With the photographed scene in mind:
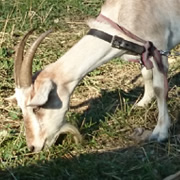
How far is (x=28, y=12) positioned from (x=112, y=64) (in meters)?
1.57

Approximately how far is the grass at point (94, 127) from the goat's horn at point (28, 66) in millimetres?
628

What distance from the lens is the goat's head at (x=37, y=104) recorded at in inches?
175

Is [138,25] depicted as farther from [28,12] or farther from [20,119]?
[28,12]

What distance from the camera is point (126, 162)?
4.65 metres

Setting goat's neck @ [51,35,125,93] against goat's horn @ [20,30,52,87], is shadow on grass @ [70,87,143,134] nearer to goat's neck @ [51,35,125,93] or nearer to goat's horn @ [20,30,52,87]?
goat's neck @ [51,35,125,93]

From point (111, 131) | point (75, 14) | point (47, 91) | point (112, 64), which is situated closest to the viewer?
point (47, 91)

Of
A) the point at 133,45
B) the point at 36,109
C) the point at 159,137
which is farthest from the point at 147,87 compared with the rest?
the point at 36,109

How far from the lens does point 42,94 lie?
14.6 ft

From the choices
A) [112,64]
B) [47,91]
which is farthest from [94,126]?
[112,64]

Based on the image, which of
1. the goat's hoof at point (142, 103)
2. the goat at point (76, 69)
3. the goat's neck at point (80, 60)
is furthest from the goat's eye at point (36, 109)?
the goat's hoof at point (142, 103)

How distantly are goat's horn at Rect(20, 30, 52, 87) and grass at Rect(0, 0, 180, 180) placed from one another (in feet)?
2.06

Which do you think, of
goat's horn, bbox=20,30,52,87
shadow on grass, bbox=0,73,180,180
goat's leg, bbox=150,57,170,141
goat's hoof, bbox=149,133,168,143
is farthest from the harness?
shadow on grass, bbox=0,73,180,180

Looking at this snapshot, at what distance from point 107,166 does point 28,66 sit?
3.20 feet

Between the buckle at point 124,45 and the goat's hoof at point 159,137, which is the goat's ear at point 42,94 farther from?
the goat's hoof at point 159,137
